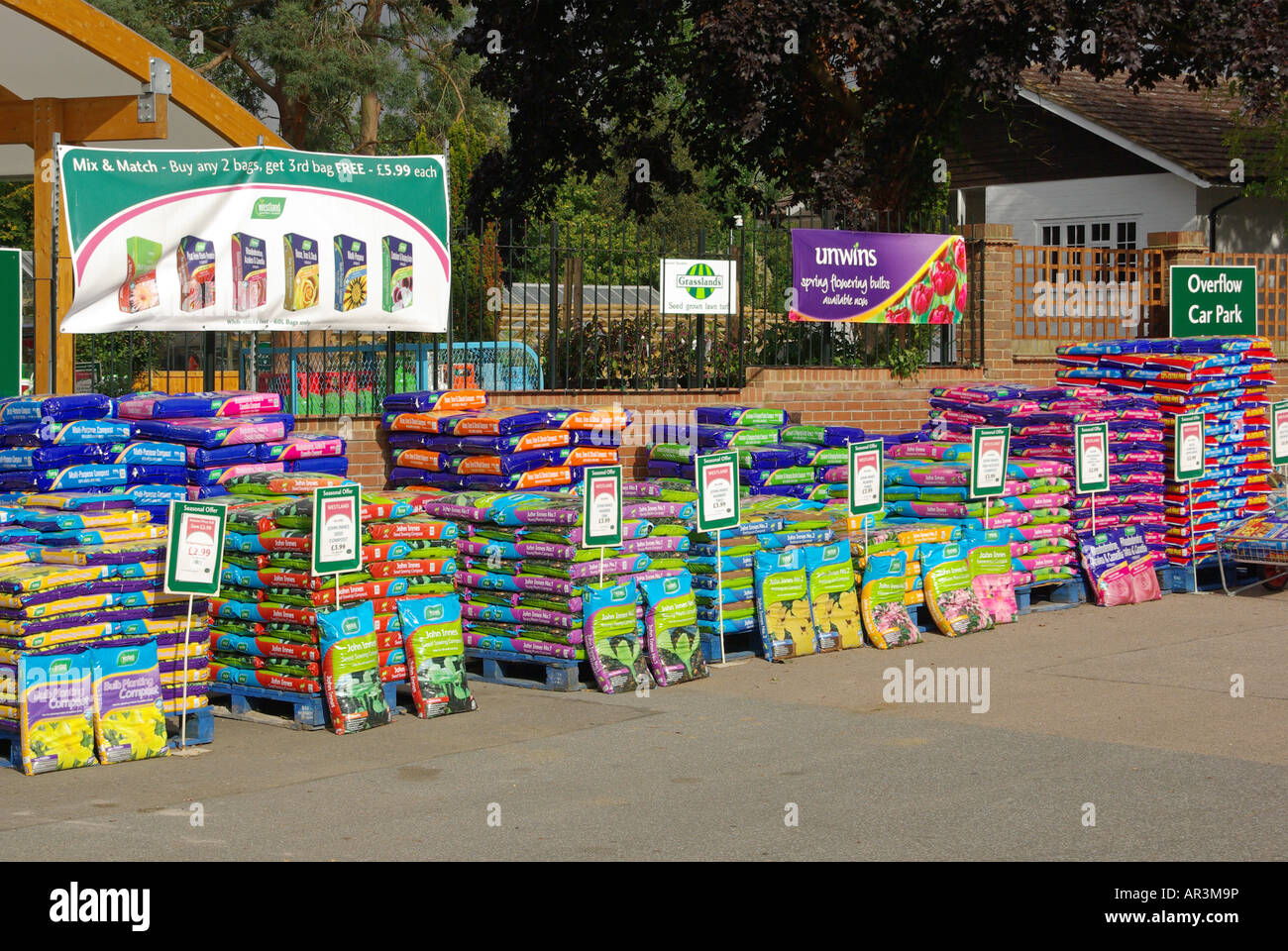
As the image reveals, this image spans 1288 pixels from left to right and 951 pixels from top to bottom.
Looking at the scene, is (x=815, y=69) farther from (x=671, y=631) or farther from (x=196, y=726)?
(x=196, y=726)

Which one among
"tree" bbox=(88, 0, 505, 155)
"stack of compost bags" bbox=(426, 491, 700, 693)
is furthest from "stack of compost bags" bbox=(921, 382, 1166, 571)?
"tree" bbox=(88, 0, 505, 155)

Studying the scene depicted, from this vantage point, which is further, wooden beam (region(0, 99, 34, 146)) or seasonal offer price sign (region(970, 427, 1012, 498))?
wooden beam (region(0, 99, 34, 146))

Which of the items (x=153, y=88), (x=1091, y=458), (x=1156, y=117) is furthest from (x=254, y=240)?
(x=1156, y=117)

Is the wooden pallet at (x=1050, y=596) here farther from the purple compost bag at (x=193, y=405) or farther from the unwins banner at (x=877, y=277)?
the purple compost bag at (x=193, y=405)

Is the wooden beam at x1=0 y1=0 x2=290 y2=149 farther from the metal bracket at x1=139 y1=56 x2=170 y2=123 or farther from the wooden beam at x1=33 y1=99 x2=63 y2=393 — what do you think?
the wooden beam at x1=33 y1=99 x2=63 y2=393

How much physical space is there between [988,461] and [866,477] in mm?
1364

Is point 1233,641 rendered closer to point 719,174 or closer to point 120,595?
point 120,595

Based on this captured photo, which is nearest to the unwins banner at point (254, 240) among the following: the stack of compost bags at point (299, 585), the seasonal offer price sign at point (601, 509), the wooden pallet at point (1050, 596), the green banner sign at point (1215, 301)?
the stack of compost bags at point (299, 585)

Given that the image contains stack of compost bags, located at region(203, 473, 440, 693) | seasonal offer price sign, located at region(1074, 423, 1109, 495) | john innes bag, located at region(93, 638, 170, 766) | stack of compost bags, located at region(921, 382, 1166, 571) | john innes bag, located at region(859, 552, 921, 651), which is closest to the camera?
john innes bag, located at region(93, 638, 170, 766)

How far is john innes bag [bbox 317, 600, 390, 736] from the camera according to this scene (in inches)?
356

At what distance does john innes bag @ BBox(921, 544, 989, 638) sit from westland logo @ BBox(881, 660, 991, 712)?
1.28m

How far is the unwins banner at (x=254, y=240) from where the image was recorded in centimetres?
1234

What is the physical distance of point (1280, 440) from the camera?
616 inches

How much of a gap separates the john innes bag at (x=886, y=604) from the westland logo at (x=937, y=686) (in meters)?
0.73
